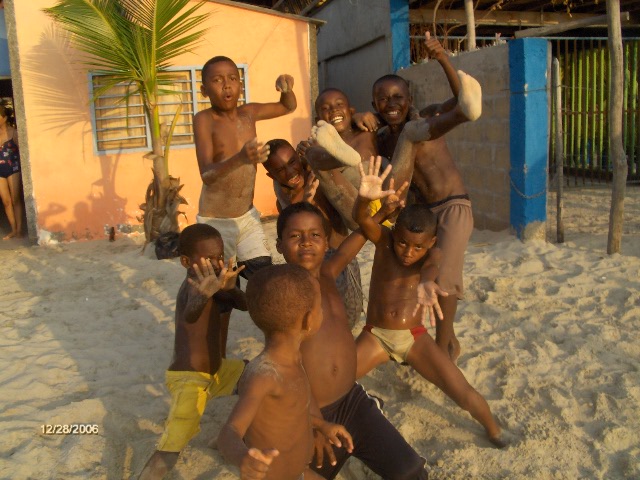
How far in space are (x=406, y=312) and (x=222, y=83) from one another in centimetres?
169

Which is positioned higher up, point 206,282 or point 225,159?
point 225,159

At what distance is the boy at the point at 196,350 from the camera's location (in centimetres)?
273

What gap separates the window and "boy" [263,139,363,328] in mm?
4984

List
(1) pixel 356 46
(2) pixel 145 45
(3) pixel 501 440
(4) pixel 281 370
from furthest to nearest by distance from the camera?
(1) pixel 356 46
(2) pixel 145 45
(3) pixel 501 440
(4) pixel 281 370

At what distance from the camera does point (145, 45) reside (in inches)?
282

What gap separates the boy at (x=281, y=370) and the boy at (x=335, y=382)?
0.27 m

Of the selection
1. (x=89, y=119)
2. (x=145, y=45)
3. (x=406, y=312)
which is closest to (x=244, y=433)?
(x=406, y=312)

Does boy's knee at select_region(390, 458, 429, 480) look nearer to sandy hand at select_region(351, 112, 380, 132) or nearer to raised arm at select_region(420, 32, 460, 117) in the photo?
raised arm at select_region(420, 32, 460, 117)

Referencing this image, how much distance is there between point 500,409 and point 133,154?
22.0 feet

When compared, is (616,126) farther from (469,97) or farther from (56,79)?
(56,79)

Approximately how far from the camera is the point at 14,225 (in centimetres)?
882

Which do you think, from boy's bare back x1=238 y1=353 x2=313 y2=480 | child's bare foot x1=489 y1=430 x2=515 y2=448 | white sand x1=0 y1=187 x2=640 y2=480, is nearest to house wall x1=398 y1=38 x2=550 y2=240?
white sand x1=0 y1=187 x2=640 y2=480

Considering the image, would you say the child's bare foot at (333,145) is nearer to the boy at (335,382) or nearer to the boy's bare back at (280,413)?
the boy at (335,382)

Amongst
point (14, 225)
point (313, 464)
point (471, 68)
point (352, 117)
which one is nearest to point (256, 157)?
point (352, 117)
